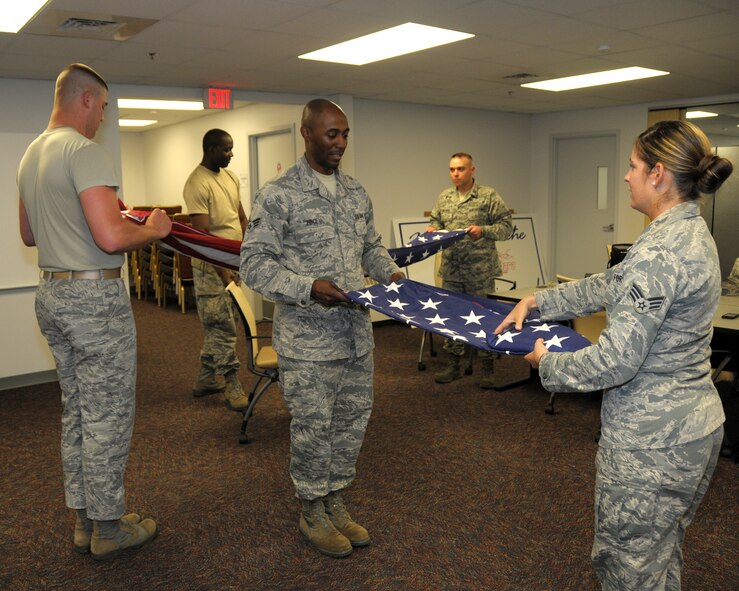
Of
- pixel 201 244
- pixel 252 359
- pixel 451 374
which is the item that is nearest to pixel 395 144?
pixel 451 374

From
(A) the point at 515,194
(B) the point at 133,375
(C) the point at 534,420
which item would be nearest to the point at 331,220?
(B) the point at 133,375

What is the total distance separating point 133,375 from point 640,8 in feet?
11.1

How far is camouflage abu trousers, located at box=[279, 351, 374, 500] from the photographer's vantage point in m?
2.49

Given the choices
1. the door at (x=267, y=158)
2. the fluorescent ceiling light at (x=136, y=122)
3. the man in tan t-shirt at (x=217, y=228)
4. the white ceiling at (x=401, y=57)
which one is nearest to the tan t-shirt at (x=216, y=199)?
the man in tan t-shirt at (x=217, y=228)

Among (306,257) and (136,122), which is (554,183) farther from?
(306,257)

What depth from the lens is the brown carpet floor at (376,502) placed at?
2.54 m

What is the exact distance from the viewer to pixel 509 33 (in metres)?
4.36

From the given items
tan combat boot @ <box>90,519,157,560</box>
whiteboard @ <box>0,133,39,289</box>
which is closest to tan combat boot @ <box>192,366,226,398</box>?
whiteboard @ <box>0,133,39,289</box>

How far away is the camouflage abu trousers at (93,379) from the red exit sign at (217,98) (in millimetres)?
4332

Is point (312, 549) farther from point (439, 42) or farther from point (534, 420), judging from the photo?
point (439, 42)

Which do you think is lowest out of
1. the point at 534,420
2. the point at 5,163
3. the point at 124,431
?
the point at 534,420

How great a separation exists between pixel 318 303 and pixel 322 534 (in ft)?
3.17

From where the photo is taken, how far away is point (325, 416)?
2.51 m

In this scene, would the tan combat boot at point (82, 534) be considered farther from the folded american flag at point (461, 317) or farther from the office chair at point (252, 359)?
the folded american flag at point (461, 317)
